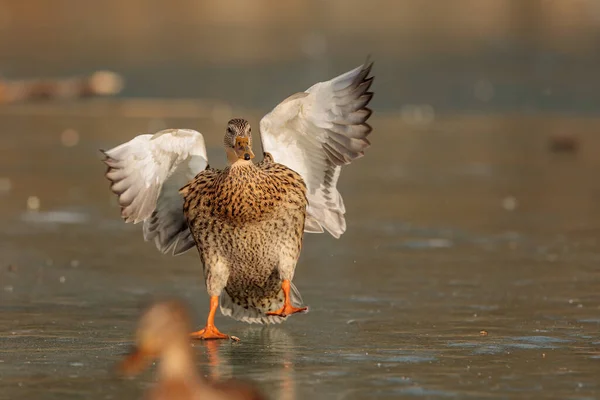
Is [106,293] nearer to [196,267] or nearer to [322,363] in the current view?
[196,267]

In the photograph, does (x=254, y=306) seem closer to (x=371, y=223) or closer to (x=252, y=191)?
(x=252, y=191)

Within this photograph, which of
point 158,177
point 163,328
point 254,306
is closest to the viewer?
point 163,328

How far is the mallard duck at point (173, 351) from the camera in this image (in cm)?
474

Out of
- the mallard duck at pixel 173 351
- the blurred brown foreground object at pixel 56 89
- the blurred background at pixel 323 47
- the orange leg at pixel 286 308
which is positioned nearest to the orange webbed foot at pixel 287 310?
the orange leg at pixel 286 308

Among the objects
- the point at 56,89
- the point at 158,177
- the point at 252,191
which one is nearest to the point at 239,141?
the point at 252,191

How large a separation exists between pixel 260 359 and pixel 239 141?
1.38 meters

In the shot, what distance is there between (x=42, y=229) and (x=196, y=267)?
168cm

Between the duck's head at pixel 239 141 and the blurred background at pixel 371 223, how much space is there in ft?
3.13

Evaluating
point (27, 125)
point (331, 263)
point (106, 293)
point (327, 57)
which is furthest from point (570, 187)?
point (327, 57)

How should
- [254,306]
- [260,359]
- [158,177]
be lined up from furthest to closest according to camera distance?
[158,177], [254,306], [260,359]

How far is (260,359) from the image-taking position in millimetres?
6551

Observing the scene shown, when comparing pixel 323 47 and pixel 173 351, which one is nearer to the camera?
pixel 173 351

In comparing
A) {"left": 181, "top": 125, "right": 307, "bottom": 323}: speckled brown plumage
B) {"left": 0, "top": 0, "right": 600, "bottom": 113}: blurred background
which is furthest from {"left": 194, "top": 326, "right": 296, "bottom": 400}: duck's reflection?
{"left": 0, "top": 0, "right": 600, "bottom": 113}: blurred background

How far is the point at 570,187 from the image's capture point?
12602 millimetres
